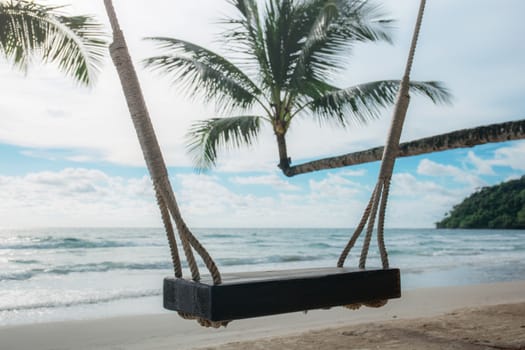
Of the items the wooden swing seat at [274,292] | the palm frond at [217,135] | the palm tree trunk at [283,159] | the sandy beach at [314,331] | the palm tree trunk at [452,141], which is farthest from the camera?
the palm frond at [217,135]

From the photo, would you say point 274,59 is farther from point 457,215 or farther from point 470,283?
point 457,215

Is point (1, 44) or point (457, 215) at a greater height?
point (1, 44)

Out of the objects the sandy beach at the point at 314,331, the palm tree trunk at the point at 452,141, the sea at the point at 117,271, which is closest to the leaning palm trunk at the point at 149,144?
the palm tree trunk at the point at 452,141

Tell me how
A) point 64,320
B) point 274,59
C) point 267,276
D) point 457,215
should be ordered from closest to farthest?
1. point 267,276
2. point 64,320
3. point 274,59
4. point 457,215

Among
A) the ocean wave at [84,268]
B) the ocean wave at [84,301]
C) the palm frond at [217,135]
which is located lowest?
the ocean wave at [84,268]

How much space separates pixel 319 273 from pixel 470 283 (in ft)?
18.7

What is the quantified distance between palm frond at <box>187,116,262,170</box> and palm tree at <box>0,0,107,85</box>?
95 centimetres

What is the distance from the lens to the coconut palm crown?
455 centimetres

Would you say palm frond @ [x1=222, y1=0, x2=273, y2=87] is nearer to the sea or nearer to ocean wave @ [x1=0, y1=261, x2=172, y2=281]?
the sea

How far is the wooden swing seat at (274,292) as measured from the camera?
137 centimetres

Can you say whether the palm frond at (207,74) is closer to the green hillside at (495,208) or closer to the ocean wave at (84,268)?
the ocean wave at (84,268)

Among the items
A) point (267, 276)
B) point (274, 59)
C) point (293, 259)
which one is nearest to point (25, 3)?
point (274, 59)

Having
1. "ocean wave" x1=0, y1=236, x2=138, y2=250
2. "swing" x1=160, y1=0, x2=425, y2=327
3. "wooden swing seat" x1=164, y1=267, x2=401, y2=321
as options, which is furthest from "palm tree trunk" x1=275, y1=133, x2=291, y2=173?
"ocean wave" x1=0, y1=236, x2=138, y2=250

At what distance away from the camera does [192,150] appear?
191 inches
